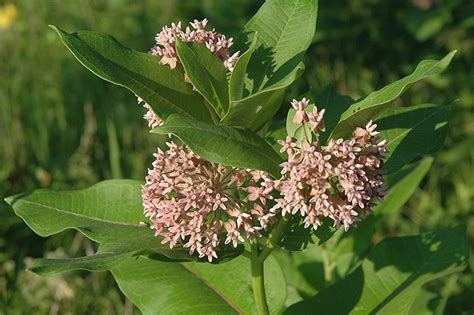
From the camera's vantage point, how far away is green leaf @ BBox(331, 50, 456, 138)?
4.75ft

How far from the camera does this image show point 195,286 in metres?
1.96

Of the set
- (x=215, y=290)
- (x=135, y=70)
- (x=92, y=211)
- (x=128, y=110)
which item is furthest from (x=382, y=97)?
(x=128, y=110)

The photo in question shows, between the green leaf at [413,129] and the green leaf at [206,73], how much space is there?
45 centimetres

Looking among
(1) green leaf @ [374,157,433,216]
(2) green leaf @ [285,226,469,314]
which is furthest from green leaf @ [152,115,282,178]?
(1) green leaf @ [374,157,433,216]

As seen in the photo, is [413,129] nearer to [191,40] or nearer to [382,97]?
[382,97]

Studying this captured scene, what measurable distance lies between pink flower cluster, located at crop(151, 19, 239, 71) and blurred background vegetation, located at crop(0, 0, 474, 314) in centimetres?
168

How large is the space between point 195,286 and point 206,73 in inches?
24.9

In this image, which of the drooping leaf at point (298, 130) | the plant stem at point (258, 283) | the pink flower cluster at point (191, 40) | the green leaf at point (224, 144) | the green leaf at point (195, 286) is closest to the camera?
the green leaf at point (224, 144)

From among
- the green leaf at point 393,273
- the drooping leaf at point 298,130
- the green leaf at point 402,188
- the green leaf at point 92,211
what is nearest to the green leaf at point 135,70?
the drooping leaf at point 298,130

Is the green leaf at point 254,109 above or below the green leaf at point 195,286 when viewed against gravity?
above

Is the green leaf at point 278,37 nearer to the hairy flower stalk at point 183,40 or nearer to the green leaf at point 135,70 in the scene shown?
the hairy flower stalk at point 183,40

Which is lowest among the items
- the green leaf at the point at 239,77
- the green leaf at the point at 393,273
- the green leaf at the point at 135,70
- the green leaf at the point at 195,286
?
the green leaf at the point at 393,273

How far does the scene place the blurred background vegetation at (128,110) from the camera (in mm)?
3324

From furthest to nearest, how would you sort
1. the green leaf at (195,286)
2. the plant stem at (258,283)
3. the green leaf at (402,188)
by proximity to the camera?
1. the green leaf at (402,188)
2. the green leaf at (195,286)
3. the plant stem at (258,283)
